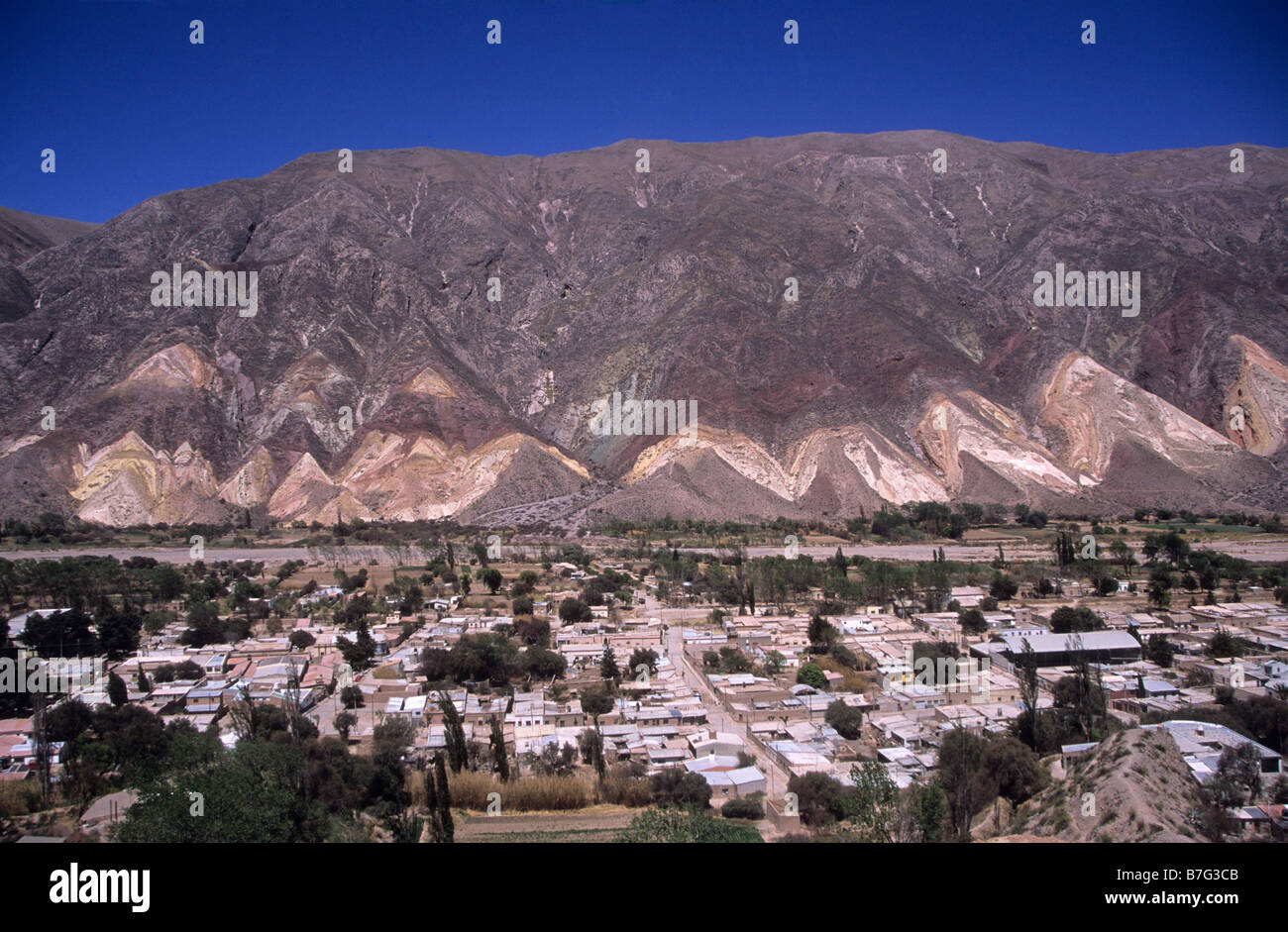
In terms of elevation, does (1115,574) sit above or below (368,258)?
below

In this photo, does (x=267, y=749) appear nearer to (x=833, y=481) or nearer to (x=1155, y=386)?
(x=833, y=481)

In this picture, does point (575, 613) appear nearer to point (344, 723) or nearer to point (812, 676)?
point (812, 676)

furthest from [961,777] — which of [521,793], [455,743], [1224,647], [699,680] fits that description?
[1224,647]

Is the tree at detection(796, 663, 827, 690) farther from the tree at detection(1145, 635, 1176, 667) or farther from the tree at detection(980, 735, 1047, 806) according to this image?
the tree at detection(1145, 635, 1176, 667)

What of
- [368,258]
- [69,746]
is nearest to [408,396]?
[368,258]

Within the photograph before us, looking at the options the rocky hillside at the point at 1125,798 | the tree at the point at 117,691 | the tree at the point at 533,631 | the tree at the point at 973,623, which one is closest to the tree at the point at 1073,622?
the tree at the point at 973,623
